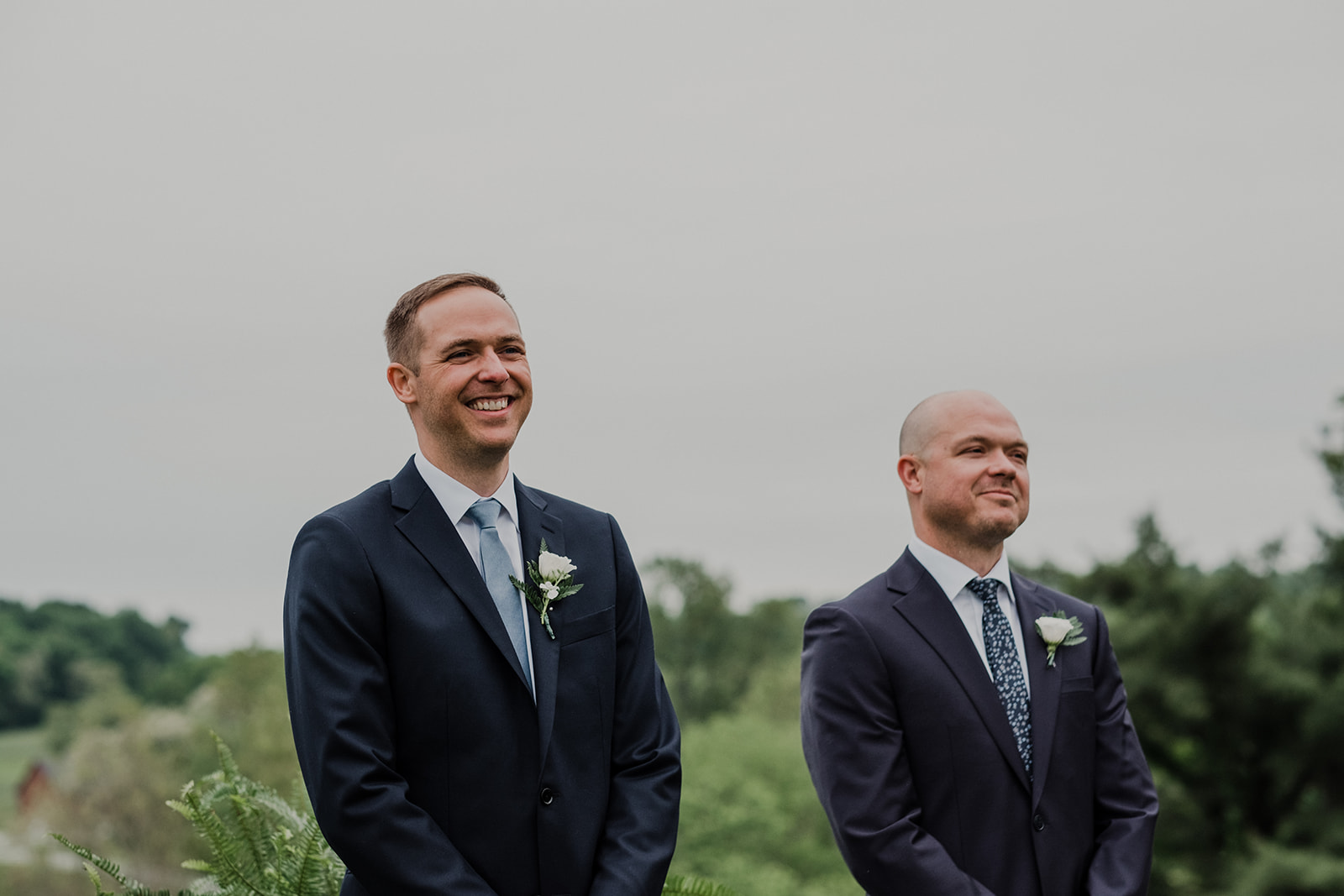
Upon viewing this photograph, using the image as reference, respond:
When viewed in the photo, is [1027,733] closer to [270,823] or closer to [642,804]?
[642,804]

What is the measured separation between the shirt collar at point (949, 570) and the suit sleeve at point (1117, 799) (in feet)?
1.28

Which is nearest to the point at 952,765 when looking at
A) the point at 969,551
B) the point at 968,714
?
the point at 968,714

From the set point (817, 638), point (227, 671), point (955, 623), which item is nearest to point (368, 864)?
point (817, 638)

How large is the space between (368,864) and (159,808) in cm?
4227

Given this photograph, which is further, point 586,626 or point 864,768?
point 864,768

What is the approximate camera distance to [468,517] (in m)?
3.78

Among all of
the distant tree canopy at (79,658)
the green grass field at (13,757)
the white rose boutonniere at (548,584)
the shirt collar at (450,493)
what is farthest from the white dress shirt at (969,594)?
the distant tree canopy at (79,658)

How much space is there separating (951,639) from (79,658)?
7533cm

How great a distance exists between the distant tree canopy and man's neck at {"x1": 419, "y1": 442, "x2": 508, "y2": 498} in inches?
2660

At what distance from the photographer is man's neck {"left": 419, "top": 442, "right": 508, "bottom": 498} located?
148 inches

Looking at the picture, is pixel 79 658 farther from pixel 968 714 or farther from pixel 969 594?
pixel 968 714

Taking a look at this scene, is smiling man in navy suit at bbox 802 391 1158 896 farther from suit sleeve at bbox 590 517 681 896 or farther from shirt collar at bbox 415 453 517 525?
shirt collar at bbox 415 453 517 525

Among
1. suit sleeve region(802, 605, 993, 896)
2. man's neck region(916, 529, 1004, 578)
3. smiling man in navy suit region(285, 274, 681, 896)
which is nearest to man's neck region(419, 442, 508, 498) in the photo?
smiling man in navy suit region(285, 274, 681, 896)

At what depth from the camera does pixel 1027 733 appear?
14.7 ft
